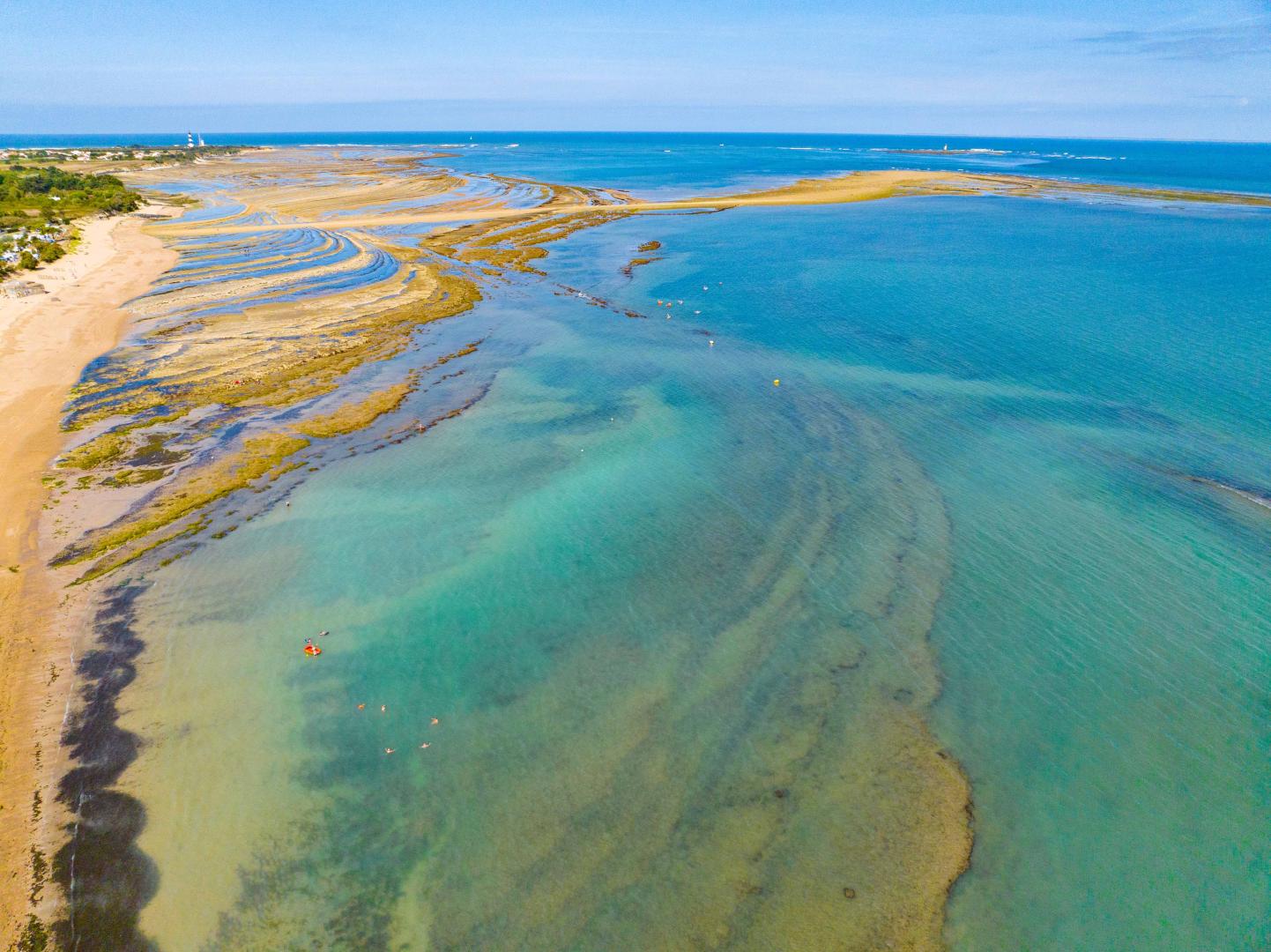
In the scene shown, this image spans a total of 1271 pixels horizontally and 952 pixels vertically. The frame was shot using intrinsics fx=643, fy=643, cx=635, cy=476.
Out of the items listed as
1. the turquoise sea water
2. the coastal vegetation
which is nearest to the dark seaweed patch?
the turquoise sea water

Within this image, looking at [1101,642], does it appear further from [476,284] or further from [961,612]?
[476,284]

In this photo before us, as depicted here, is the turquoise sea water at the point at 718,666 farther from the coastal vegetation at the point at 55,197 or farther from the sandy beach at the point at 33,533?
the coastal vegetation at the point at 55,197

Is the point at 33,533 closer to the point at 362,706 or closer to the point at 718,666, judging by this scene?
the point at 362,706

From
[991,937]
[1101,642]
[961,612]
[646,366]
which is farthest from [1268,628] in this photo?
[646,366]

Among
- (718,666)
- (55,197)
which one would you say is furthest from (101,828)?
(55,197)

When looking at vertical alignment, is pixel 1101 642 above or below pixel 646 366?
below

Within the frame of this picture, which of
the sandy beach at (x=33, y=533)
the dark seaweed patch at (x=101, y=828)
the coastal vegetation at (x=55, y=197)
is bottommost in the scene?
the dark seaweed patch at (x=101, y=828)

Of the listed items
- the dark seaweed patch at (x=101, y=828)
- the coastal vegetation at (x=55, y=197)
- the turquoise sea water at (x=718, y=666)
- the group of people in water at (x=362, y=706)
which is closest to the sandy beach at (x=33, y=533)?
the dark seaweed patch at (x=101, y=828)
